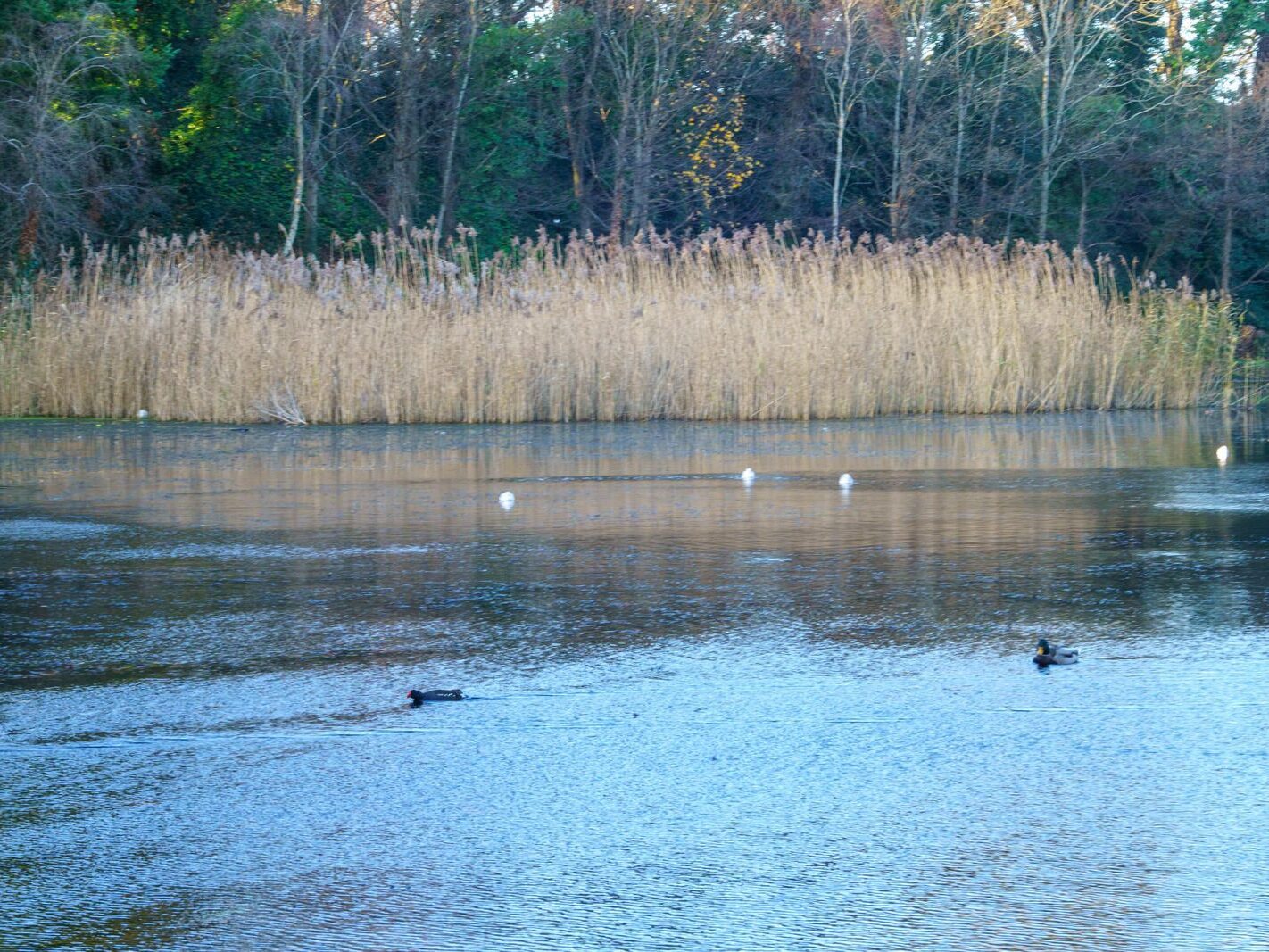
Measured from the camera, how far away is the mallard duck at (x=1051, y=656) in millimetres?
5328

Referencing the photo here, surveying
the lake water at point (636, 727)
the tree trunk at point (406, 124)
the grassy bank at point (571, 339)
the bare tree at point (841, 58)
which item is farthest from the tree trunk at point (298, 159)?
the lake water at point (636, 727)

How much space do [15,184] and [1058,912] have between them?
84.1 ft

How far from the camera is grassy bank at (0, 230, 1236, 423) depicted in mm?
16750

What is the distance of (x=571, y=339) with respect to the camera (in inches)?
664

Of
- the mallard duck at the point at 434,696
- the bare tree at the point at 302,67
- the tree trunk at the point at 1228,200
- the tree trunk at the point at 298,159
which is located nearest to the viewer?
the mallard duck at the point at 434,696

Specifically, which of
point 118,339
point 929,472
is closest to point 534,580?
point 929,472

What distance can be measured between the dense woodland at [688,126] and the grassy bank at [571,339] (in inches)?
453

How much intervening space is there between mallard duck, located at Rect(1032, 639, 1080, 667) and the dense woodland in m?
25.8

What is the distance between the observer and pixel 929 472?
451 inches

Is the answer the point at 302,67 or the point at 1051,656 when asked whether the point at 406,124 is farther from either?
the point at 1051,656

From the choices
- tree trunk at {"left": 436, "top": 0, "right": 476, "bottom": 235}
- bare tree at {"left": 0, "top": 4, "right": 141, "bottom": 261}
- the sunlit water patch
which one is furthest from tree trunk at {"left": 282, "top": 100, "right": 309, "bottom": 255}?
the sunlit water patch

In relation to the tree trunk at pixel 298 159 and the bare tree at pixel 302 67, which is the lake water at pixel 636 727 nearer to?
the tree trunk at pixel 298 159

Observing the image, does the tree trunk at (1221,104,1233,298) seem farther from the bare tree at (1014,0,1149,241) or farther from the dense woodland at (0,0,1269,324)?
A: the bare tree at (1014,0,1149,241)

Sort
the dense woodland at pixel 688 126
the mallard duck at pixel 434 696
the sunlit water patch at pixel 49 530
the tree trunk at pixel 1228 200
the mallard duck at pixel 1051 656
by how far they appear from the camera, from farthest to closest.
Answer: the tree trunk at pixel 1228 200
the dense woodland at pixel 688 126
the sunlit water patch at pixel 49 530
the mallard duck at pixel 1051 656
the mallard duck at pixel 434 696
